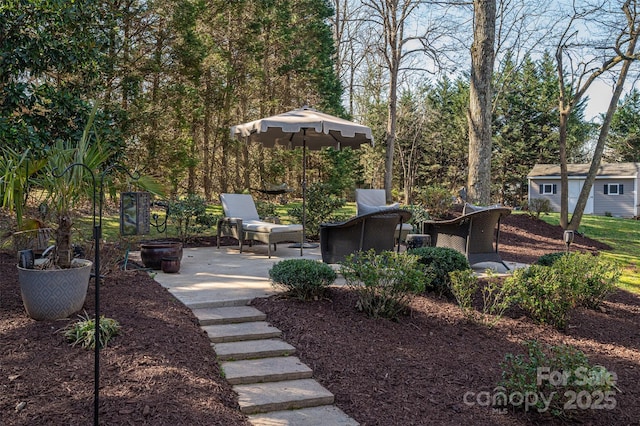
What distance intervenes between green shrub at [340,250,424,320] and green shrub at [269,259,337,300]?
0.66 feet

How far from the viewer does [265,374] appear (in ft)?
10.5

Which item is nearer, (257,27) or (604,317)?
(604,317)

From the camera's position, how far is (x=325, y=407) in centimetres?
298

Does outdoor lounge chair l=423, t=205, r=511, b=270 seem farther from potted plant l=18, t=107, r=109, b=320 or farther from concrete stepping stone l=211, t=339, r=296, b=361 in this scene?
potted plant l=18, t=107, r=109, b=320

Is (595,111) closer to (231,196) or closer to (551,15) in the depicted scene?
(551,15)

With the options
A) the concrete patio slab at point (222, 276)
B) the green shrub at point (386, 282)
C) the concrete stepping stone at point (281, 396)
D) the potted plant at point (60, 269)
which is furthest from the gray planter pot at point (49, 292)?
the green shrub at point (386, 282)

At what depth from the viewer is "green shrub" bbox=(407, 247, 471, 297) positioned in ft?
16.1

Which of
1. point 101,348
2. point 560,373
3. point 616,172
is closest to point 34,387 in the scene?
point 101,348

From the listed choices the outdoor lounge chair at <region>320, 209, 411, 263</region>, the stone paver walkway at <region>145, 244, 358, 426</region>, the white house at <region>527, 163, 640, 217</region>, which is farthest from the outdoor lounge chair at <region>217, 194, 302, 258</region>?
the white house at <region>527, 163, 640, 217</region>

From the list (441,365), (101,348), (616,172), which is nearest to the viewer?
(101,348)

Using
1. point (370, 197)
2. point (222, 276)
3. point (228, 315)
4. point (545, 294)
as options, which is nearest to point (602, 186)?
point (370, 197)

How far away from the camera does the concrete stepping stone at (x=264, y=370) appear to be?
10.4 ft

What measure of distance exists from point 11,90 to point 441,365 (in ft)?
20.4

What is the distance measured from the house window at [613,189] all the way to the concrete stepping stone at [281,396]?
29.0 m
